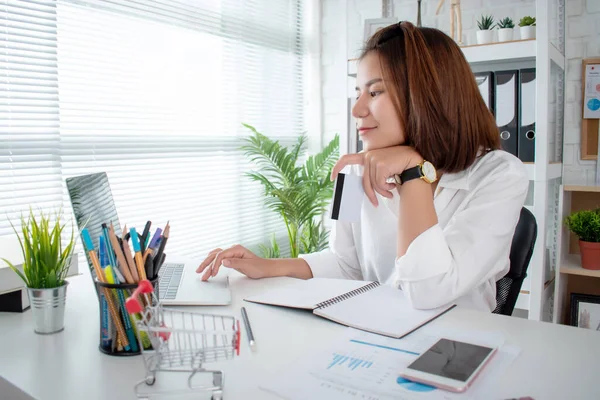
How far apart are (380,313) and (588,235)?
4.83 feet

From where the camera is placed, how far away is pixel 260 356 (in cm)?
72

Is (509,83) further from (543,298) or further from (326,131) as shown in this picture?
(326,131)

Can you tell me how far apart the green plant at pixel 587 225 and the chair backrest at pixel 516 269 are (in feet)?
3.07

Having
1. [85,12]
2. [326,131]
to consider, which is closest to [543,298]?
[326,131]

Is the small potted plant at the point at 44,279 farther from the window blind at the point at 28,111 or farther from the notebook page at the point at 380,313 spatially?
the window blind at the point at 28,111

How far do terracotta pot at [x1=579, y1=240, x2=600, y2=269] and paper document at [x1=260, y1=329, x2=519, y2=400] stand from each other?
1.44 m

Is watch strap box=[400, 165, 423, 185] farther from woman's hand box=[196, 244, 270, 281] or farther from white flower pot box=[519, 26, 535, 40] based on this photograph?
white flower pot box=[519, 26, 535, 40]

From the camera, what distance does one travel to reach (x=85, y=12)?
2043 millimetres

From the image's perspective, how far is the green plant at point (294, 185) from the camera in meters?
2.70

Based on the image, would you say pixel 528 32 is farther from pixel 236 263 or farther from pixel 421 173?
pixel 236 263

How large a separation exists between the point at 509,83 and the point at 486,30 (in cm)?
30

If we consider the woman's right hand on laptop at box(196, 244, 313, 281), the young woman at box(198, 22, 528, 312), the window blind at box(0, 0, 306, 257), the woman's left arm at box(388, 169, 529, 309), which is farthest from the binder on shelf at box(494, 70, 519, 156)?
the window blind at box(0, 0, 306, 257)

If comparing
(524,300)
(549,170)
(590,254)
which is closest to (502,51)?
(549,170)

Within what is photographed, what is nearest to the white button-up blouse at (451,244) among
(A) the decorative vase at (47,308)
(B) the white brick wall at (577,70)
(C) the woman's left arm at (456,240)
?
(C) the woman's left arm at (456,240)
